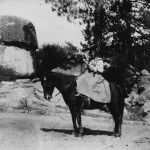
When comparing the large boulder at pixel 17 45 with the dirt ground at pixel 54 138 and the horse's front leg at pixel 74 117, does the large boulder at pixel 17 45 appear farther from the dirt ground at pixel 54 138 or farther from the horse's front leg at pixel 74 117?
the horse's front leg at pixel 74 117

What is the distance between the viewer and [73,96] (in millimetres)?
9867

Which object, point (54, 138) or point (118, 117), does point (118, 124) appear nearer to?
point (118, 117)

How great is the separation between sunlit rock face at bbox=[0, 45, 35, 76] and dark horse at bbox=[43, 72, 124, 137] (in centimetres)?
1520

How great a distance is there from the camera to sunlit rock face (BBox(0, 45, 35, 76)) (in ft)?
81.6

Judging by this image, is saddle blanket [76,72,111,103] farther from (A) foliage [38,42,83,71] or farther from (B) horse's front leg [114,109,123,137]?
(A) foliage [38,42,83,71]

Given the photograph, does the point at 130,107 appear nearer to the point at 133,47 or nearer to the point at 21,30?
the point at 133,47

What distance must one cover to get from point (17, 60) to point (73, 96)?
1617 centimetres

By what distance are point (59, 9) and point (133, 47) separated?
4.38 meters

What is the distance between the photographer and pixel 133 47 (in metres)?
18.5

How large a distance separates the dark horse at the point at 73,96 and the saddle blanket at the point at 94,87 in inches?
6.7

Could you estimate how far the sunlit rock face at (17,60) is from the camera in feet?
81.6

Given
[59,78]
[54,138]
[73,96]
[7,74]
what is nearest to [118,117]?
[73,96]

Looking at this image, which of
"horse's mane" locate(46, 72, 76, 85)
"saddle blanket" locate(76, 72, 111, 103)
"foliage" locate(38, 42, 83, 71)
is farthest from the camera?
"foliage" locate(38, 42, 83, 71)

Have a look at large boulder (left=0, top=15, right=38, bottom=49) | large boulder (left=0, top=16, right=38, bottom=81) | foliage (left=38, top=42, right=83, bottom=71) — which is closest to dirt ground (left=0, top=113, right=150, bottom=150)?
foliage (left=38, top=42, right=83, bottom=71)
